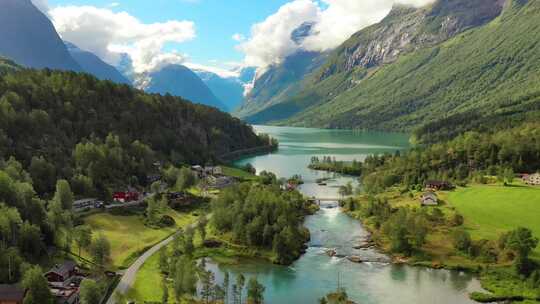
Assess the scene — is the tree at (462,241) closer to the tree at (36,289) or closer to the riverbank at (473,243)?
the riverbank at (473,243)

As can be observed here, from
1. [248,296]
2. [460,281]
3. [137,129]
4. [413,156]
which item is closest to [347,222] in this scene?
[460,281]

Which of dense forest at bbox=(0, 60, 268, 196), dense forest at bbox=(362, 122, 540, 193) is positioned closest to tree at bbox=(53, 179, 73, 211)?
dense forest at bbox=(0, 60, 268, 196)

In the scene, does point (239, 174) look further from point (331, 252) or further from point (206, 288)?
point (206, 288)

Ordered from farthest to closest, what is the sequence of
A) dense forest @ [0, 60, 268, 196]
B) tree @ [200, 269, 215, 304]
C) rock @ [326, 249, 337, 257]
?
dense forest @ [0, 60, 268, 196]
rock @ [326, 249, 337, 257]
tree @ [200, 269, 215, 304]

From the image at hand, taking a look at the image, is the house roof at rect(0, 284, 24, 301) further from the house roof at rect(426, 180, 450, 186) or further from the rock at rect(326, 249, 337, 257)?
the house roof at rect(426, 180, 450, 186)

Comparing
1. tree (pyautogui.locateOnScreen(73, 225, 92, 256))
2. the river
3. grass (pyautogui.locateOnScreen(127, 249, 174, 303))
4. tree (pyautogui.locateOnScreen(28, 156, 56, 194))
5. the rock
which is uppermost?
tree (pyautogui.locateOnScreen(28, 156, 56, 194))

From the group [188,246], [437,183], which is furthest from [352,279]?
[437,183]
